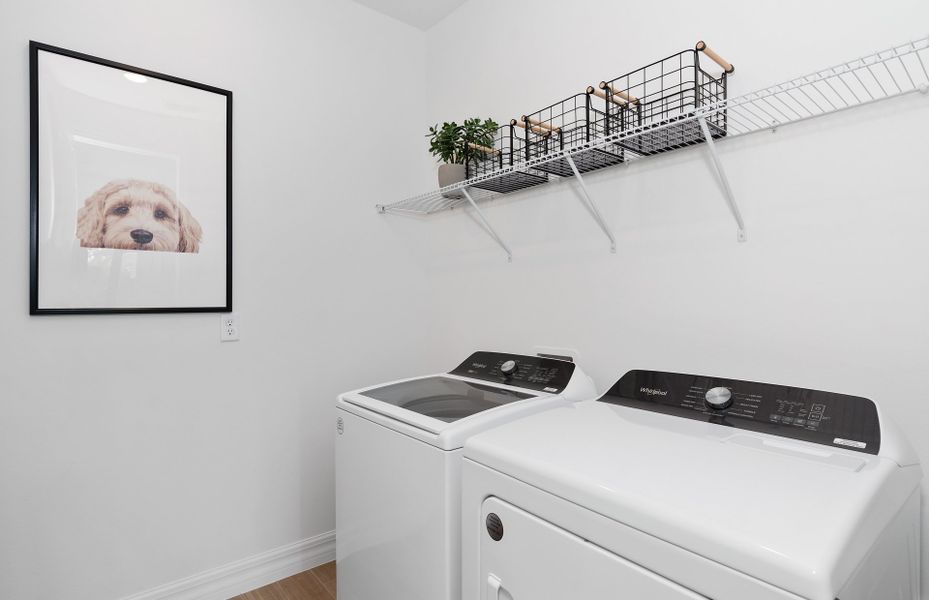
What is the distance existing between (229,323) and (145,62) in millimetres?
1027

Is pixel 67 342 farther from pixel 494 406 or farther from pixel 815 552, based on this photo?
pixel 815 552

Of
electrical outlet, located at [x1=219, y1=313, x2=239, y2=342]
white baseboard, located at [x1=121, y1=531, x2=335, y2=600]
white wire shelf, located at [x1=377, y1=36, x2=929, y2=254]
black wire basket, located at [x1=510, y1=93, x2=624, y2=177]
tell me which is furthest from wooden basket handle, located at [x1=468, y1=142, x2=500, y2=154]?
white baseboard, located at [x1=121, y1=531, x2=335, y2=600]

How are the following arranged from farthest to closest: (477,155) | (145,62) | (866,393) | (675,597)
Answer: (477,155)
(145,62)
(866,393)
(675,597)

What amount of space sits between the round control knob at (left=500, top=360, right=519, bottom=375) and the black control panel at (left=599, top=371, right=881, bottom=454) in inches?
15.1

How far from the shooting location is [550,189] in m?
1.98

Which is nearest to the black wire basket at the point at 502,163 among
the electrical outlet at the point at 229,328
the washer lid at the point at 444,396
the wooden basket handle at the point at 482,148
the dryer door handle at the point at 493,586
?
the wooden basket handle at the point at 482,148

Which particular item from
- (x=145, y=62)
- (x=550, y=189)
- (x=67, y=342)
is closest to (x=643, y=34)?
(x=550, y=189)

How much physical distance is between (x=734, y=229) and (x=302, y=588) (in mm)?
2130

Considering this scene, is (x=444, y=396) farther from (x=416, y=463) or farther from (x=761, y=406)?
(x=761, y=406)

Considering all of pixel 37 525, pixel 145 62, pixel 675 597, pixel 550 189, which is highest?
pixel 145 62

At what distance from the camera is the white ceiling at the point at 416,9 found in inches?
93.9

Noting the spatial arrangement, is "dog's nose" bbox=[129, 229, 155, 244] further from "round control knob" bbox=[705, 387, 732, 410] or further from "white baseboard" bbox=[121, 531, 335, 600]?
"round control knob" bbox=[705, 387, 732, 410]

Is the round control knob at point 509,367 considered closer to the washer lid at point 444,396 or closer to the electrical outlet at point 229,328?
the washer lid at point 444,396

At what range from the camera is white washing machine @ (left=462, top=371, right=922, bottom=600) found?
0.69 metres
